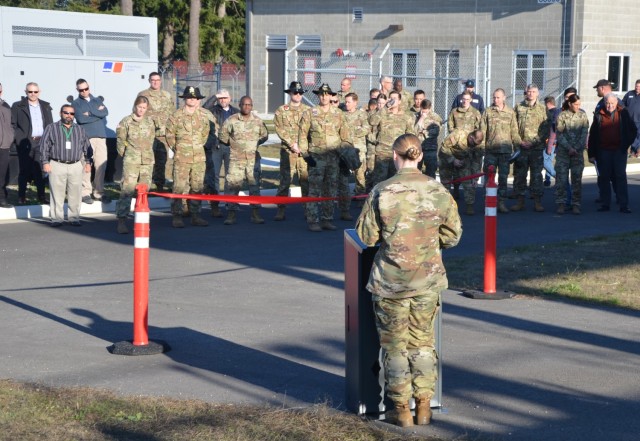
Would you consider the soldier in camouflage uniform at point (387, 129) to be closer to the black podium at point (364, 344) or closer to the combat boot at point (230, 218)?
the combat boot at point (230, 218)

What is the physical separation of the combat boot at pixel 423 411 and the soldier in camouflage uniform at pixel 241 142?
9.84 m

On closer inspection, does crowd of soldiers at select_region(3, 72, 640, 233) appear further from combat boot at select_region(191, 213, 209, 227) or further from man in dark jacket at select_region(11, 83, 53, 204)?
man in dark jacket at select_region(11, 83, 53, 204)

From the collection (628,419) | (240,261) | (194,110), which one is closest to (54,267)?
(240,261)

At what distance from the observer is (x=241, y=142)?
16.3 meters

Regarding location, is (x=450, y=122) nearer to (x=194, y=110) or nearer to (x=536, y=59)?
(x=194, y=110)

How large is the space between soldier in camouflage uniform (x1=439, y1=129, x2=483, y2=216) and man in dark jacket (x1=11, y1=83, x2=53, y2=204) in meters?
6.54

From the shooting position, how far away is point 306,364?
8.53 metres

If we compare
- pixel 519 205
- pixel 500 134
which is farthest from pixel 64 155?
pixel 519 205

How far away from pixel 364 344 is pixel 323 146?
9.18 m

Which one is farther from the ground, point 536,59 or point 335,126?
point 536,59

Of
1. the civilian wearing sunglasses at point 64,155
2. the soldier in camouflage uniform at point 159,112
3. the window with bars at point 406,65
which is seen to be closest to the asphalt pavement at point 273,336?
the civilian wearing sunglasses at point 64,155

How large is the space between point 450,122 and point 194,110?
15.4 ft

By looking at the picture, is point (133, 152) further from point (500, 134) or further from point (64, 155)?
point (500, 134)

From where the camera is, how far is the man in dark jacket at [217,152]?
1728 cm
